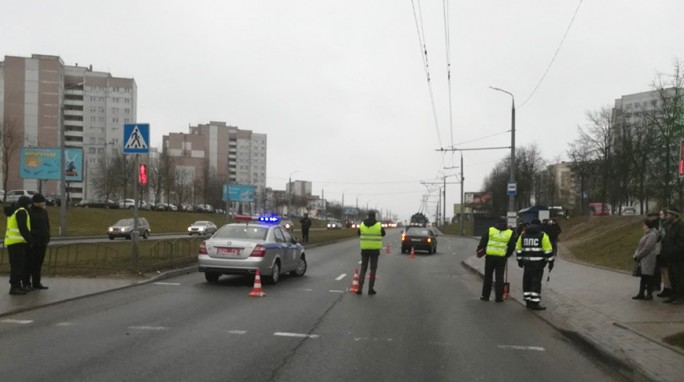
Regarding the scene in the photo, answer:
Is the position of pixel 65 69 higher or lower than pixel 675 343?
higher

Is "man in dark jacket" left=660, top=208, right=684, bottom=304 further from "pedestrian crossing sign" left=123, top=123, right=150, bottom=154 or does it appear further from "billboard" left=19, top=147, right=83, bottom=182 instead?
"billboard" left=19, top=147, right=83, bottom=182

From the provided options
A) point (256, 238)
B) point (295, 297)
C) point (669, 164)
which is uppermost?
point (669, 164)

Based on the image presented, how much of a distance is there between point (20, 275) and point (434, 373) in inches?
324

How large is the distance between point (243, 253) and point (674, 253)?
8.61 metres

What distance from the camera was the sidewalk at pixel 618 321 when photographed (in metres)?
6.22

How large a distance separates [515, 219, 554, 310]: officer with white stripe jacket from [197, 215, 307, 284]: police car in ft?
18.6

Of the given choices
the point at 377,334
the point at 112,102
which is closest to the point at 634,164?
the point at 377,334

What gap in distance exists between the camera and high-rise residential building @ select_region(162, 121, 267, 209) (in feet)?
424

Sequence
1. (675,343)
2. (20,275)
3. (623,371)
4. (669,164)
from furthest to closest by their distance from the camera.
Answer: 1. (669,164)
2. (20,275)
3. (675,343)
4. (623,371)

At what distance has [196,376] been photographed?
555cm

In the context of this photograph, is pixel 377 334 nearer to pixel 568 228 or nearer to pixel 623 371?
pixel 623 371

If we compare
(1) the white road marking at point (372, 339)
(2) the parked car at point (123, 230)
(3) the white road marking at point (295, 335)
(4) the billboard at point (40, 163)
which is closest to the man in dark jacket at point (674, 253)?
(1) the white road marking at point (372, 339)

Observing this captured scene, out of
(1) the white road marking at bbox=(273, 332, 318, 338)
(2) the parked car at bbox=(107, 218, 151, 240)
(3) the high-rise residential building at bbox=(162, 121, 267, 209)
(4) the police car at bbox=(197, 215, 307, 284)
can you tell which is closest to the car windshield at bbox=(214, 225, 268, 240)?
(4) the police car at bbox=(197, 215, 307, 284)

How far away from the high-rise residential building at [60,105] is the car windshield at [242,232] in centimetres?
7687
